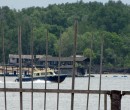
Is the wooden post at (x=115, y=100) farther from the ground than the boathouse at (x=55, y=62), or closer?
farther from the ground

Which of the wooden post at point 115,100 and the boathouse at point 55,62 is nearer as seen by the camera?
the wooden post at point 115,100

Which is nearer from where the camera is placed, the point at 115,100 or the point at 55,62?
the point at 115,100

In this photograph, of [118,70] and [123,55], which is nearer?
[123,55]

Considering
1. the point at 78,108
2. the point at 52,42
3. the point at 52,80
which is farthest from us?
the point at 52,42

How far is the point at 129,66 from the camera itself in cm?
12875

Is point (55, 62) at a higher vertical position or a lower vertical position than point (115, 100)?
lower

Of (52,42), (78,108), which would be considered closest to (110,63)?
(52,42)

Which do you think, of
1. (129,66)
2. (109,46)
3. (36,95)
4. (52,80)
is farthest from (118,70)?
(36,95)

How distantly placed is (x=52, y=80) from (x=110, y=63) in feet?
186

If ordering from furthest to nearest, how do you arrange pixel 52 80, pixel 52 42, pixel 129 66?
1. pixel 129 66
2. pixel 52 42
3. pixel 52 80

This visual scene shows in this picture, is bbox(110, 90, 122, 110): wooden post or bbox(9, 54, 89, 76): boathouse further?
bbox(9, 54, 89, 76): boathouse

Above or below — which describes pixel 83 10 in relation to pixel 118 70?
above

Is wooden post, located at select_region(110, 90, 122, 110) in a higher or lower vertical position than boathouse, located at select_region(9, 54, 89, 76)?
higher

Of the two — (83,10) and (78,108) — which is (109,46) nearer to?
(83,10)
